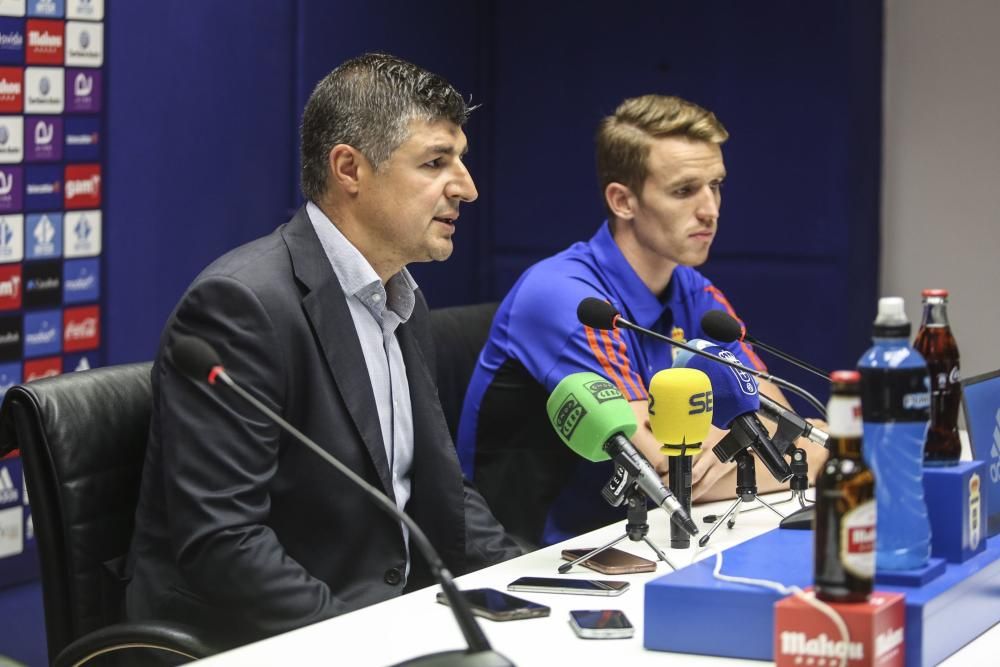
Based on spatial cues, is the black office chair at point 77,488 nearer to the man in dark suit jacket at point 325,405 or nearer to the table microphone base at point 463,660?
the man in dark suit jacket at point 325,405

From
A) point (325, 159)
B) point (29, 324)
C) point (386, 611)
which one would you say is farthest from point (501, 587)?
point (29, 324)

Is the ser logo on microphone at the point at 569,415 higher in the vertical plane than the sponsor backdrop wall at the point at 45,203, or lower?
lower

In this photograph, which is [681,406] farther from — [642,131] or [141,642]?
[642,131]

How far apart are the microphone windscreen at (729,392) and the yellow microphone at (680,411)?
0.12ft

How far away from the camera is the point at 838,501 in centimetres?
127

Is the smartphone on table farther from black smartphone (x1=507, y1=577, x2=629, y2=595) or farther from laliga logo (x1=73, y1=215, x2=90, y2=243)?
laliga logo (x1=73, y1=215, x2=90, y2=243)

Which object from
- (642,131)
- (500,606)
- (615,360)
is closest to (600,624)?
(500,606)

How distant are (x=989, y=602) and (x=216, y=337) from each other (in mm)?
1009

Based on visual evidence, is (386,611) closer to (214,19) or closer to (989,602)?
(989,602)

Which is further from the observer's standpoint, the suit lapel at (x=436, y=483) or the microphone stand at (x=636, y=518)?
the suit lapel at (x=436, y=483)

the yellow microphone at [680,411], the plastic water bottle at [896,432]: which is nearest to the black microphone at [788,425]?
the yellow microphone at [680,411]

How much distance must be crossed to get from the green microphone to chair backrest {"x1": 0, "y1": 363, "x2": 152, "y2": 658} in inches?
23.3

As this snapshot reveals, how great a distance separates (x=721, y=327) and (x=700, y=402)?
0.16m

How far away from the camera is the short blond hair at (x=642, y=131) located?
282 centimetres
